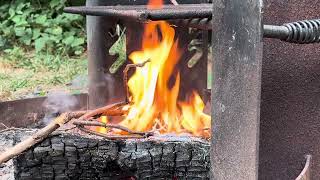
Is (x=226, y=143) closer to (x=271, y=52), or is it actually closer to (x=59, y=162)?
(x=271, y=52)

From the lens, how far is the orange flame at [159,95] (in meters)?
2.38

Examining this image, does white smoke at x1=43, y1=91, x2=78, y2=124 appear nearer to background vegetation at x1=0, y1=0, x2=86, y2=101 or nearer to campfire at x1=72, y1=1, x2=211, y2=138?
Result: campfire at x1=72, y1=1, x2=211, y2=138

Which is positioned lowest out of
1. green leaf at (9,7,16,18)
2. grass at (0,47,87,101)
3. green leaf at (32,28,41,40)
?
grass at (0,47,87,101)

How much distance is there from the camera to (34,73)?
5.05m

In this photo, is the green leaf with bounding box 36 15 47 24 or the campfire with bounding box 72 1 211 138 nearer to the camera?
the campfire with bounding box 72 1 211 138

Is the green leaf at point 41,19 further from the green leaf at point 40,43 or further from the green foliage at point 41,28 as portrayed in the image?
the green leaf at point 40,43

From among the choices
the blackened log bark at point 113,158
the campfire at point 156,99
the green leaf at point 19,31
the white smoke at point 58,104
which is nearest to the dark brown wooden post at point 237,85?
the blackened log bark at point 113,158

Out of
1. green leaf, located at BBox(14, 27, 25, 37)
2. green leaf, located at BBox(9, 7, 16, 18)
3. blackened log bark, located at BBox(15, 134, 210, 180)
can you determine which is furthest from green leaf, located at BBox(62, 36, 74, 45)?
blackened log bark, located at BBox(15, 134, 210, 180)

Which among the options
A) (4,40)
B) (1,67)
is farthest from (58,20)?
(1,67)

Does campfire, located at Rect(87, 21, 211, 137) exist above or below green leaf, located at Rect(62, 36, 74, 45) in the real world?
below

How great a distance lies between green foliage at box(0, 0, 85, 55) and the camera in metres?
5.76

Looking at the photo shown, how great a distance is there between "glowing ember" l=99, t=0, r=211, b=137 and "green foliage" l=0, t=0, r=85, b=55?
10.0ft

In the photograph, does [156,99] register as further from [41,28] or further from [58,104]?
[41,28]

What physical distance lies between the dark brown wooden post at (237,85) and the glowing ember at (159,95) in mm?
805
